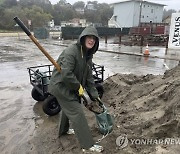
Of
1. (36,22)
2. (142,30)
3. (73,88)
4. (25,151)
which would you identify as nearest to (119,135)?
(73,88)

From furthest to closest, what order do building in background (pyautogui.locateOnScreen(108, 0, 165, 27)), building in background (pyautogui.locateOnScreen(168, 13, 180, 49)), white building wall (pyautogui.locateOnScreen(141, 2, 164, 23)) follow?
1. white building wall (pyautogui.locateOnScreen(141, 2, 164, 23))
2. building in background (pyautogui.locateOnScreen(108, 0, 165, 27))
3. building in background (pyautogui.locateOnScreen(168, 13, 180, 49))

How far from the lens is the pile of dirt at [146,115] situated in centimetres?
357

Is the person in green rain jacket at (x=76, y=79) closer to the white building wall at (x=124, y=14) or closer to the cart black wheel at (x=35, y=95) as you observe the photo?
the cart black wheel at (x=35, y=95)

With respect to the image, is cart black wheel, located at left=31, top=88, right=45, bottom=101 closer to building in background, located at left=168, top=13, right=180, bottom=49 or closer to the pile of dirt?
the pile of dirt

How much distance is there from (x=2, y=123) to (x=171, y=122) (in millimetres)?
3691

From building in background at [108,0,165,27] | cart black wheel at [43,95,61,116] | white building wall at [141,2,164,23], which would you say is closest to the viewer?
cart black wheel at [43,95,61,116]

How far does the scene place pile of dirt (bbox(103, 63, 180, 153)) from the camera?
11.7ft

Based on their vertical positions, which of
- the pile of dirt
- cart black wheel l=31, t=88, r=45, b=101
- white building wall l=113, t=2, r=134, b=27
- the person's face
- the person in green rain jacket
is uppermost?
white building wall l=113, t=2, r=134, b=27

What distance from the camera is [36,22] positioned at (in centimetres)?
6209

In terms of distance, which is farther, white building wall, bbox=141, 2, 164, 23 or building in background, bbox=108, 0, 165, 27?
white building wall, bbox=141, 2, 164, 23

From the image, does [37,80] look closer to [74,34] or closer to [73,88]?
[73,88]

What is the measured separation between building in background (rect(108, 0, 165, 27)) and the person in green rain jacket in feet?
143

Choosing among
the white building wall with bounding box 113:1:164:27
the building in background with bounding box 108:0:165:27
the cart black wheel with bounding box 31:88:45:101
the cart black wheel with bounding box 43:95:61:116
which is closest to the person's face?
the cart black wheel with bounding box 43:95:61:116

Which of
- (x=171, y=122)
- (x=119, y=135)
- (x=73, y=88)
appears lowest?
(x=119, y=135)
